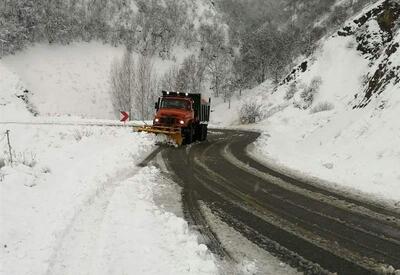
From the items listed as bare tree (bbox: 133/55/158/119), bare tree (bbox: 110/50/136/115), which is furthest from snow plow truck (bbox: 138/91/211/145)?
bare tree (bbox: 133/55/158/119)

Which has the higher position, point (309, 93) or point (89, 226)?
point (309, 93)

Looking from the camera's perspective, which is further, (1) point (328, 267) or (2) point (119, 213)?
(2) point (119, 213)

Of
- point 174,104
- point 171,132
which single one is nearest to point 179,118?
point 171,132

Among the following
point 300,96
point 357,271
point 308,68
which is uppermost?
point 308,68

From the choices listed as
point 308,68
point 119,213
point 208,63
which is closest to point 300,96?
point 308,68

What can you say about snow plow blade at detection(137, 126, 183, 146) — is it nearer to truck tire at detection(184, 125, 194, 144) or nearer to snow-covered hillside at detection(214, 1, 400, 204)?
truck tire at detection(184, 125, 194, 144)

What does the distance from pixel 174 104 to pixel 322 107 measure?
18.8m

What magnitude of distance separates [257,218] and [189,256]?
96.8 inches

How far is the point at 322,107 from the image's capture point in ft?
121

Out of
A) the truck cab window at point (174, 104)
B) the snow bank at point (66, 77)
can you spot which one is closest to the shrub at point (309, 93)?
the truck cab window at point (174, 104)

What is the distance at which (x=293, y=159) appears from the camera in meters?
16.0

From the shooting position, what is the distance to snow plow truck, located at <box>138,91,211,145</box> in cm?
2109

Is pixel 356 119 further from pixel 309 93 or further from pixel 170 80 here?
pixel 170 80

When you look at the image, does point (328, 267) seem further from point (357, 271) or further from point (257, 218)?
point (257, 218)
